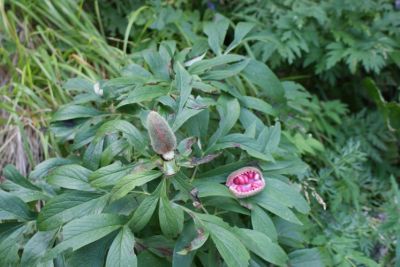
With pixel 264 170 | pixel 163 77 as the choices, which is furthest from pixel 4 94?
pixel 264 170

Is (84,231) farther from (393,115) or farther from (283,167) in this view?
(393,115)

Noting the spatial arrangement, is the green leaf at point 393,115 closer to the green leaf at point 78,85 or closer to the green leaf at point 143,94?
the green leaf at point 143,94

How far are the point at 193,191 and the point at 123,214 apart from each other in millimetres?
165

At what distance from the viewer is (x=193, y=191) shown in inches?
40.5

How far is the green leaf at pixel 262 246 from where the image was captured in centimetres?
103

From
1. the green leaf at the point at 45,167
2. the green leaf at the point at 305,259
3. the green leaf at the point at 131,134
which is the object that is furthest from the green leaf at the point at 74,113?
the green leaf at the point at 305,259

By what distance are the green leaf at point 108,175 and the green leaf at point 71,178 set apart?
64mm

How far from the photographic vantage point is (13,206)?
1104 millimetres

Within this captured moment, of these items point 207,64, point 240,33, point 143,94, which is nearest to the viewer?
point 143,94

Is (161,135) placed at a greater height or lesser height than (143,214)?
greater

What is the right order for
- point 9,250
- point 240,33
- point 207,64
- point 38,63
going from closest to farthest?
point 9,250, point 207,64, point 240,33, point 38,63

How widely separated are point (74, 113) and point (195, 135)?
0.33 metres

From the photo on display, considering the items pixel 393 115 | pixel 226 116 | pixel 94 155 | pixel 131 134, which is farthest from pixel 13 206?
pixel 393 115

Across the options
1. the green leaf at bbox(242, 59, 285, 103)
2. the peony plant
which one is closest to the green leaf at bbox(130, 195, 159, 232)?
the peony plant
